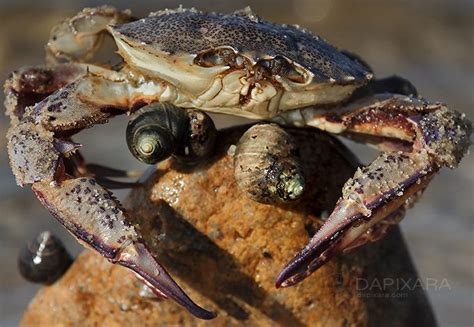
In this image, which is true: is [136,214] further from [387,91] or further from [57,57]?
[387,91]

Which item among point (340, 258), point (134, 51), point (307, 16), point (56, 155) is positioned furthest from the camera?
point (307, 16)

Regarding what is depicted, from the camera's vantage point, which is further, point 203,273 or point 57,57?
point 57,57

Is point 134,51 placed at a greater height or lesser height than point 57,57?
greater

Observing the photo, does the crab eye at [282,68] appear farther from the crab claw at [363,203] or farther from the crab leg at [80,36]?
the crab leg at [80,36]

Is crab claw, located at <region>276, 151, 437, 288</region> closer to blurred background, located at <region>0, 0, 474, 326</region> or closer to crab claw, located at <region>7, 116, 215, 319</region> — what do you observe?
crab claw, located at <region>7, 116, 215, 319</region>

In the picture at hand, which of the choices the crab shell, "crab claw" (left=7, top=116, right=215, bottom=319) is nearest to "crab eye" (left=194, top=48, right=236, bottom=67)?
the crab shell

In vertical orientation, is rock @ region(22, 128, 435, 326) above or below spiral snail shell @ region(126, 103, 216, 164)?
below

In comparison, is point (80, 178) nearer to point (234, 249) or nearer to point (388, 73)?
point (234, 249)

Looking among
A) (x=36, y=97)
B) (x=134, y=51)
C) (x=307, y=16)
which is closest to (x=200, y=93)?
(x=134, y=51)
